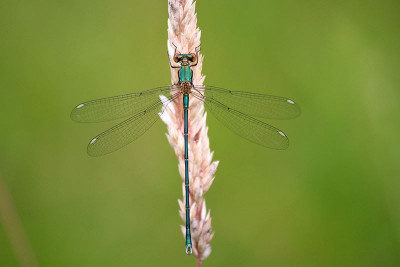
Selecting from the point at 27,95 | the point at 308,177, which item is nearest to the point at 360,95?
the point at 308,177

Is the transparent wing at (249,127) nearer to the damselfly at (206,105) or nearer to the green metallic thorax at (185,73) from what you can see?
the damselfly at (206,105)

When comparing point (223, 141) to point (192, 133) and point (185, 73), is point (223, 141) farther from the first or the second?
point (192, 133)

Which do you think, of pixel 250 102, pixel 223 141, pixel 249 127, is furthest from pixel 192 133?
pixel 223 141

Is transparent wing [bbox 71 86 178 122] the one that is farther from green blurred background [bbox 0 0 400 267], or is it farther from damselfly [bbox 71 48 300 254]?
green blurred background [bbox 0 0 400 267]

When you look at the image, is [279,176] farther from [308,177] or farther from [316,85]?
[316,85]

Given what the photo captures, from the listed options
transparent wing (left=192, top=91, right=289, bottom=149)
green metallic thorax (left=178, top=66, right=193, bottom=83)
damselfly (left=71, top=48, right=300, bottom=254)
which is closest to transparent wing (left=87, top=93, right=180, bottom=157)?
damselfly (left=71, top=48, right=300, bottom=254)

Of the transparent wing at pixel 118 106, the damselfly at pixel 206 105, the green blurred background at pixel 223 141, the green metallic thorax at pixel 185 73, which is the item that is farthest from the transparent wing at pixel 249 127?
the green blurred background at pixel 223 141
